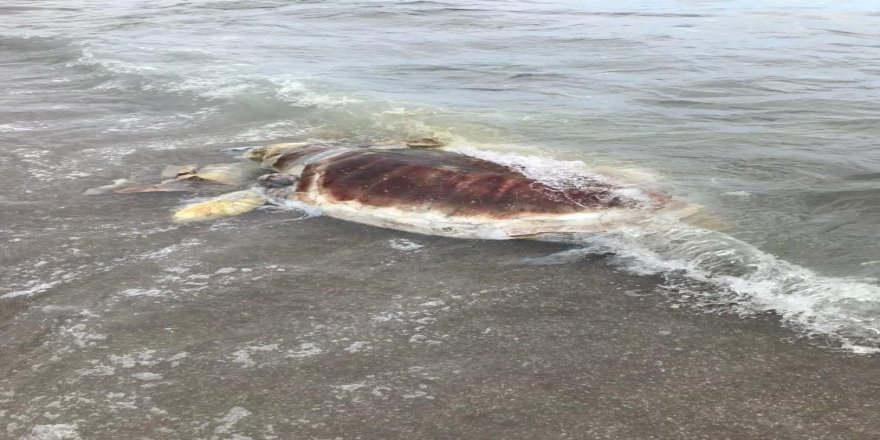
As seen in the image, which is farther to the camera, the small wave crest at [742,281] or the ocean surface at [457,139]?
the ocean surface at [457,139]

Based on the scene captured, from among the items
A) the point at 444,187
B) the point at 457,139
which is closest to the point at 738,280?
the point at 444,187

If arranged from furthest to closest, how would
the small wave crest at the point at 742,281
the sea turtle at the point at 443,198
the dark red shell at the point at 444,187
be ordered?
the dark red shell at the point at 444,187 → the sea turtle at the point at 443,198 → the small wave crest at the point at 742,281

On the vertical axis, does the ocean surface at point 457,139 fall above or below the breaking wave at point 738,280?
below

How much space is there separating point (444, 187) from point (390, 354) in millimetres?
1855

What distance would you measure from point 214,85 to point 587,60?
455 centimetres

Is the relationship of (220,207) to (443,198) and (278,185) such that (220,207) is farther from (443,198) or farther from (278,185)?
(443,198)

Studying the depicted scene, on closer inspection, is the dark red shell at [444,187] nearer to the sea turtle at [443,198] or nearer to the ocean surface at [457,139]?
the sea turtle at [443,198]

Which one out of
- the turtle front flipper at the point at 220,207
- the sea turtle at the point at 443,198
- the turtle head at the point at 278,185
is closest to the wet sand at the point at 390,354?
the sea turtle at the point at 443,198

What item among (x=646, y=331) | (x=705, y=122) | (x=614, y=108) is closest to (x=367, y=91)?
(x=614, y=108)

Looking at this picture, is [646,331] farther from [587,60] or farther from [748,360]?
[587,60]

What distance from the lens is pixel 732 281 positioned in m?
3.66

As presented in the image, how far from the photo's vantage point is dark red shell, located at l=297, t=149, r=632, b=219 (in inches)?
182

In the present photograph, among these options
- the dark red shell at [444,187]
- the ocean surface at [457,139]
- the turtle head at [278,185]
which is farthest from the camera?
the turtle head at [278,185]

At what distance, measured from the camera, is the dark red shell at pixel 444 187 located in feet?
15.1
